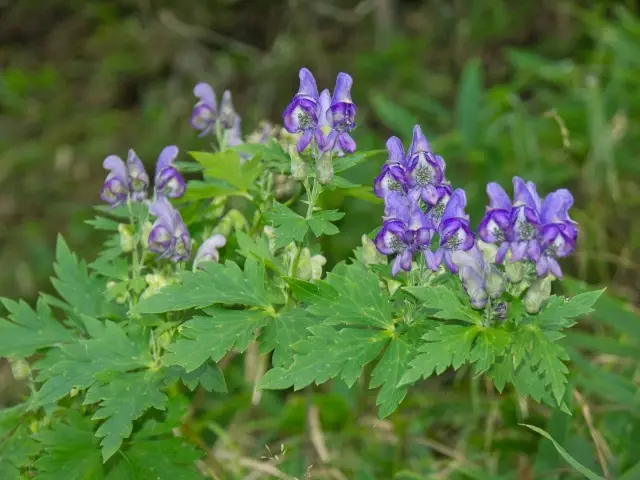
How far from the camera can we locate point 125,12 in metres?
5.44

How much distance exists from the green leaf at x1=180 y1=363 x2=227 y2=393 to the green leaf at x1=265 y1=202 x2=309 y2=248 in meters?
0.36

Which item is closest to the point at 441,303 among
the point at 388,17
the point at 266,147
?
the point at 266,147

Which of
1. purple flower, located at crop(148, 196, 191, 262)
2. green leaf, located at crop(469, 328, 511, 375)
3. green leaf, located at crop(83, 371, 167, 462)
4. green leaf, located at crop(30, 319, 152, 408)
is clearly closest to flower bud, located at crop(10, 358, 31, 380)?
green leaf, located at crop(30, 319, 152, 408)

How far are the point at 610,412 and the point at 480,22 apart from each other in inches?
119

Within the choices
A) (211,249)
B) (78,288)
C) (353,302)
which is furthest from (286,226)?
(78,288)

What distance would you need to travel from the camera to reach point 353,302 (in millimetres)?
1603

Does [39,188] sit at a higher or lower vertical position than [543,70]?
lower

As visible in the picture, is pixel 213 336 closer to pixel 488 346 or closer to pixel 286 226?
pixel 286 226

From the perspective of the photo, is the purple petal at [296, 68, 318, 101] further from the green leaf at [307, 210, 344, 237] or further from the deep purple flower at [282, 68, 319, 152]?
the green leaf at [307, 210, 344, 237]

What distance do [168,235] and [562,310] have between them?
91 centimetres

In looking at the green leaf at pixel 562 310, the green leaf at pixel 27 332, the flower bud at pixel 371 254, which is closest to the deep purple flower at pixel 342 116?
the flower bud at pixel 371 254

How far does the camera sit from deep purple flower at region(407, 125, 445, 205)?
168 cm

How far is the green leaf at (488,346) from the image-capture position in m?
1.50

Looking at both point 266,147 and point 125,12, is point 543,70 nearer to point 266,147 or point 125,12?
point 266,147
